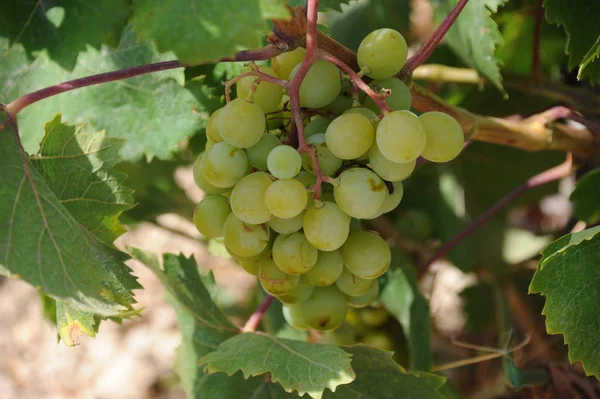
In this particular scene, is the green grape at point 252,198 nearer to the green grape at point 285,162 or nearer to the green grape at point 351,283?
the green grape at point 285,162

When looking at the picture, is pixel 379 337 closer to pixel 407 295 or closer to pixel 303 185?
pixel 407 295

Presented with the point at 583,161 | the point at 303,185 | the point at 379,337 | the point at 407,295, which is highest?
the point at 303,185

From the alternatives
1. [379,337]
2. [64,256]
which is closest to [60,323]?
[64,256]

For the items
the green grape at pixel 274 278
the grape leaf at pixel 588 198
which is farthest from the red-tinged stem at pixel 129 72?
the grape leaf at pixel 588 198

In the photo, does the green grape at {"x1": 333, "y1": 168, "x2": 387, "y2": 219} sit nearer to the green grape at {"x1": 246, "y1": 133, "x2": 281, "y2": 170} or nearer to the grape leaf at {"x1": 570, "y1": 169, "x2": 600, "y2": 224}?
the green grape at {"x1": 246, "y1": 133, "x2": 281, "y2": 170}

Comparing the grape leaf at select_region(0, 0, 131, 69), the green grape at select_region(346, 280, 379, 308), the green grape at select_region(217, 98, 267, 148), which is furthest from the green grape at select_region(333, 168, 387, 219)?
the grape leaf at select_region(0, 0, 131, 69)
